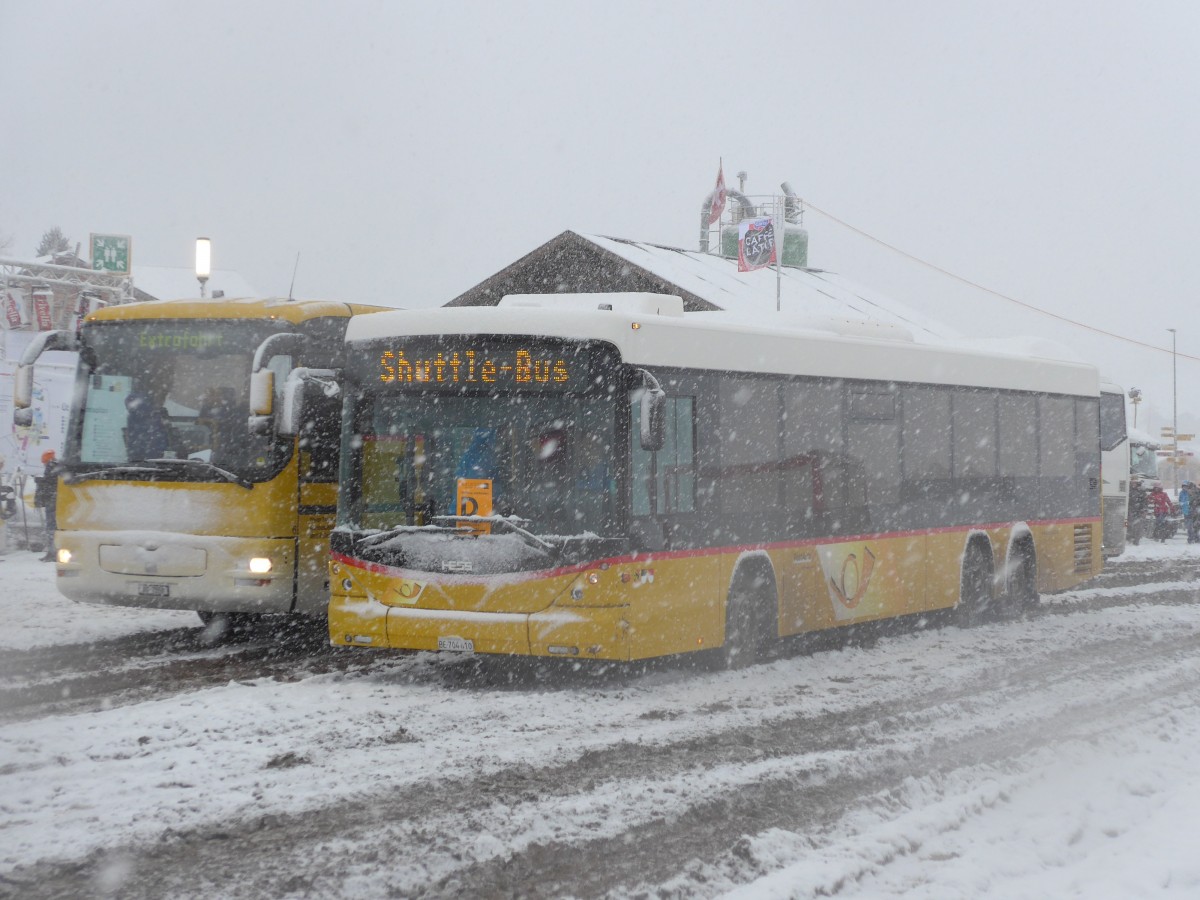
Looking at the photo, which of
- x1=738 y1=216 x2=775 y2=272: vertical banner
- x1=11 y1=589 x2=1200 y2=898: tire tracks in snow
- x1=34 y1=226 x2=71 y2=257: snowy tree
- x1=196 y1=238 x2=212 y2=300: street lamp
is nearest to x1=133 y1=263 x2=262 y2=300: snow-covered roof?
x1=34 y1=226 x2=71 y2=257: snowy tree

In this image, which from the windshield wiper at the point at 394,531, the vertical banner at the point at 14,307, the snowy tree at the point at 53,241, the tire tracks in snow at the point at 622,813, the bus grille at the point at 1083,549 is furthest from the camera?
the snowy tree at the point at 53,241

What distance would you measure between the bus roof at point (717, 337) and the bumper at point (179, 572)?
2.45m

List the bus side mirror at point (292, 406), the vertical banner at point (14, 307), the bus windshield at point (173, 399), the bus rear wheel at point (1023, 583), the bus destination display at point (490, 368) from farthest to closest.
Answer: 1. the vertical banner at point (14, 307)
2. the bus rear wheel at point (1023, 583)
3. the bus windshield at point (173, 399)
4. the bus side mirror at point (292, 406)
5. the bus destination display at point (490, 368)

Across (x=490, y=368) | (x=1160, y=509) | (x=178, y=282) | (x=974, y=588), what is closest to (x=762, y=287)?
(x=1160, y=509)

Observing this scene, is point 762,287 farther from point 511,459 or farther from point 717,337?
point 511,459

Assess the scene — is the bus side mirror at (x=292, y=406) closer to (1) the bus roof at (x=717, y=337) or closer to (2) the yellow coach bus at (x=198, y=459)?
(2) the yellow coach bus at (x=198, y=459)

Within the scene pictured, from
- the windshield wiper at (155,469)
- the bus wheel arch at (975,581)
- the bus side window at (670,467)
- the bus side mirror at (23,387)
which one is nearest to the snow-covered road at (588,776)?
the bus side window at (670,467)

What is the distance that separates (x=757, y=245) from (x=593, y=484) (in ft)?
86.1

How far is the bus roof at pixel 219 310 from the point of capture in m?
12.5

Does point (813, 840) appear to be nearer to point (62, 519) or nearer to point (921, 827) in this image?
point (921, 827)

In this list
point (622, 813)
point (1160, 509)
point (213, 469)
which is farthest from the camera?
point (1160, 509)

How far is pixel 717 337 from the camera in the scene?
36.9ft

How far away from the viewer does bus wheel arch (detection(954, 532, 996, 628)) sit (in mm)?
14859

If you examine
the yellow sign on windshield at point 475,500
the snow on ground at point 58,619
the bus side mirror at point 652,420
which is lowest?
the snow on ground at point 58,619
